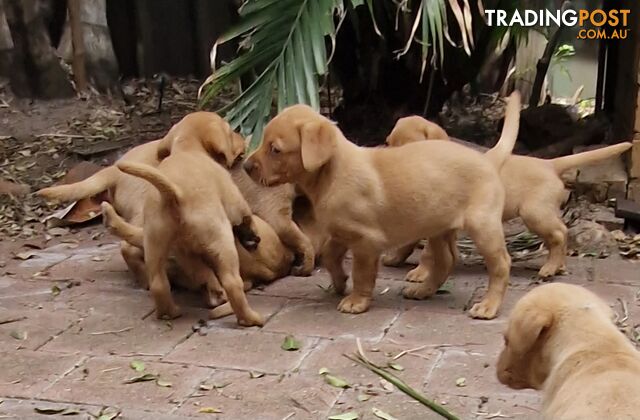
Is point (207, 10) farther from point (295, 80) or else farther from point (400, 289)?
point (400, 289)

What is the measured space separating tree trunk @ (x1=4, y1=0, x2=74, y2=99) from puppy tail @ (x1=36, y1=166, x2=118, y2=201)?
3720 millimetres

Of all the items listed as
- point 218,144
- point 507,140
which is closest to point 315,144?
point 218,144

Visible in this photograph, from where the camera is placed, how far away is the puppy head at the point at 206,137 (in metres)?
4.84

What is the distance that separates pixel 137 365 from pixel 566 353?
1.85 meters

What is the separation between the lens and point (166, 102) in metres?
9.12

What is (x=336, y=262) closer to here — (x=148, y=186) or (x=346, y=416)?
(x=148, y=186)

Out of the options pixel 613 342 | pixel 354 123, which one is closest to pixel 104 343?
pixel 613 342

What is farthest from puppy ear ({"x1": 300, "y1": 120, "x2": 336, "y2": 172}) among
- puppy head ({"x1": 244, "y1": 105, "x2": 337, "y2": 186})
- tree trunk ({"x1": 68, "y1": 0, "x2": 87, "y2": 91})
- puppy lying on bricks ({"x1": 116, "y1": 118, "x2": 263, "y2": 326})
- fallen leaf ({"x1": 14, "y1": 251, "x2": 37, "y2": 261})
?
tree trunk ({"x1": 68, "y1": 0, "x2": 87, "y2": 91})

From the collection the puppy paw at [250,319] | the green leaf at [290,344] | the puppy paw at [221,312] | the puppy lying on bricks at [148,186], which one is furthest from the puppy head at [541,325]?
the puppy lying on bricks at [148,186]

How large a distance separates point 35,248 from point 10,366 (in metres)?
1.93

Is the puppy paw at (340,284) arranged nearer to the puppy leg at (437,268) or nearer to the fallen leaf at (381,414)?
the puppy leg at (437,268)

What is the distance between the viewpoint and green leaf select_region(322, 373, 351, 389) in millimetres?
3830

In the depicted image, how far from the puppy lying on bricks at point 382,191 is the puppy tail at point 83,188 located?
1064 mm

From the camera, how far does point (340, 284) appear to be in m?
4.96
